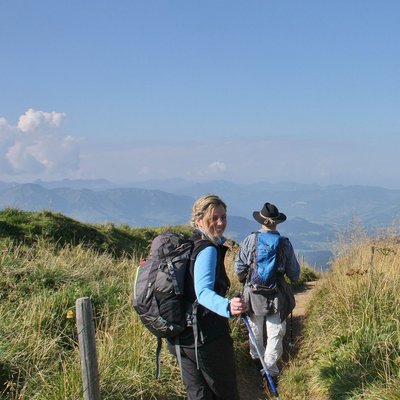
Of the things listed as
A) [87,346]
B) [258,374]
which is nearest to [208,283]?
[87,346]

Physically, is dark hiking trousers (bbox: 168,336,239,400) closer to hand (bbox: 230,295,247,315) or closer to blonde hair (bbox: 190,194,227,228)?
hand (bbox: 230,295,247,315)

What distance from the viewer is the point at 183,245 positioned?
10.9 ft

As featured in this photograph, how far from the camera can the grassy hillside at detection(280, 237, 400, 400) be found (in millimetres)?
4527

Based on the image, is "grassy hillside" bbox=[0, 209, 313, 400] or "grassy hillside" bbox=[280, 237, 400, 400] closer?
"grassy hillside" bbox=[0, 209, 313, 400]

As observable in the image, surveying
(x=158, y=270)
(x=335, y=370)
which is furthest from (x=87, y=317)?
(x=335, y=370)

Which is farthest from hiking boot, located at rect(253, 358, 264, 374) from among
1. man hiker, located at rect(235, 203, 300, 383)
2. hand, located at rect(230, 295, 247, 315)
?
hand, located at rect(230, 295, 247, 315)

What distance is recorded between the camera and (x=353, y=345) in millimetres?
5113

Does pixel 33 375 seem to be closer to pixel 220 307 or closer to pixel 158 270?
pixel 158 270

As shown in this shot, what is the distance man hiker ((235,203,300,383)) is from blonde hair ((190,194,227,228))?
2.01 metres

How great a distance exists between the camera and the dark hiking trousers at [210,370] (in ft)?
11.3

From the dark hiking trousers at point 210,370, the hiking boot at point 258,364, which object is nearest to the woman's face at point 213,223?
the dark hiking trousers at point 210,370

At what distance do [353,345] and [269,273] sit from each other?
1221mm

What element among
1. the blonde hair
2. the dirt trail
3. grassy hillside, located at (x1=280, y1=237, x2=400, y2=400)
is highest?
the blonde hair

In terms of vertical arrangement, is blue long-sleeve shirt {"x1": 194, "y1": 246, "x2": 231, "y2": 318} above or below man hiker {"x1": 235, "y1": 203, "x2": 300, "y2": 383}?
above
